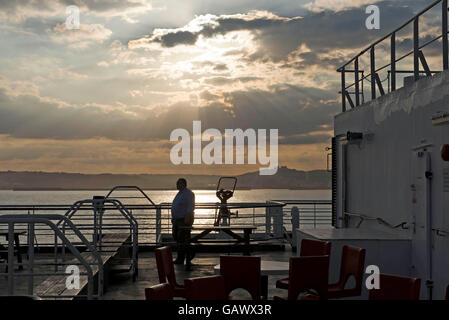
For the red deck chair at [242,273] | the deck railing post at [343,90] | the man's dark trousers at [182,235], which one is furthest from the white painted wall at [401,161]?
the man's dark trousers at [182,235]

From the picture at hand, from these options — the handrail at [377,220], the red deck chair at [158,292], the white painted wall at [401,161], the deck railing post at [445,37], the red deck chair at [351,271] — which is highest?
the deck railing post at [445,37]

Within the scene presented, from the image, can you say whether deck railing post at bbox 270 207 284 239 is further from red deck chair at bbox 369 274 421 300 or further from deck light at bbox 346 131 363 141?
red deck chair at bbox 369 274 421 300

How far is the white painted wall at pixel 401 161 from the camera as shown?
6.82 meters

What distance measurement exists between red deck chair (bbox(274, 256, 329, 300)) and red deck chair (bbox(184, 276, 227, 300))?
100cm

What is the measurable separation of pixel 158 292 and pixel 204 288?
48 cm

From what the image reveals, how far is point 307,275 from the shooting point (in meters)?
5.24

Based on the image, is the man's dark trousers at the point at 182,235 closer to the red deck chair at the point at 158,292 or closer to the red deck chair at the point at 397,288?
the red deck chair at the point at 397,288

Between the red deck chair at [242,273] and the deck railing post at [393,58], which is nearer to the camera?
the red deck chair at [242,273]

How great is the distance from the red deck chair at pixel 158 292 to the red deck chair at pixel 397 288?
1680 mm

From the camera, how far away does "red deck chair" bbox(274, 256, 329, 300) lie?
516cm

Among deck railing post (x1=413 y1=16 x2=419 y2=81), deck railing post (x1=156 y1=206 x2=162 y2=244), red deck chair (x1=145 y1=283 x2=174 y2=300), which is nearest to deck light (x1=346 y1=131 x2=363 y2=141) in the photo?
deck railing post (x1=413 y1=16 x2=419 y2=81)

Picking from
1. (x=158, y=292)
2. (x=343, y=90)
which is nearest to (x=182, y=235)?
(x=343, y=90)

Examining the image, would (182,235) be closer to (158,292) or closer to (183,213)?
(183,213)
